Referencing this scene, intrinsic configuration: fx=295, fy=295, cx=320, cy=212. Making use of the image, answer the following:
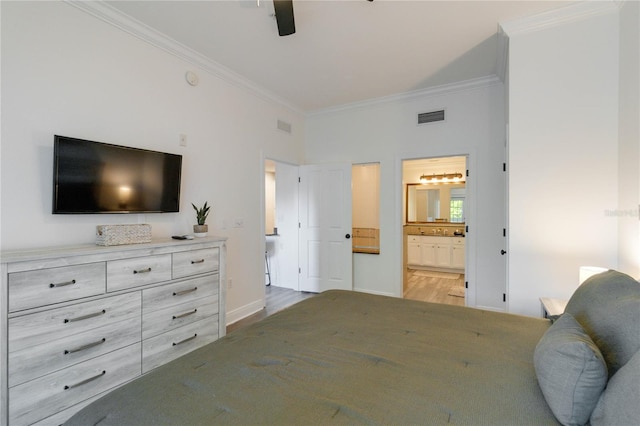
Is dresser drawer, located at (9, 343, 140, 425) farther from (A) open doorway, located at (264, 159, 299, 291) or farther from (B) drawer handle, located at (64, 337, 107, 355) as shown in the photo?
(A) open doorway, located at (264, 159, 299, 291)

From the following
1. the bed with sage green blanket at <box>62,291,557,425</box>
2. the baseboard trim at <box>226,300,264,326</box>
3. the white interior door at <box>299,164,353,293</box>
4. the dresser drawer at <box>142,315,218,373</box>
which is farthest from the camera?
the white interior door at <box>299,164,353,293</box>

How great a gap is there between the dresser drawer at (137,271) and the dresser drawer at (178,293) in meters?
0.09

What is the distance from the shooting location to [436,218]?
714 cm

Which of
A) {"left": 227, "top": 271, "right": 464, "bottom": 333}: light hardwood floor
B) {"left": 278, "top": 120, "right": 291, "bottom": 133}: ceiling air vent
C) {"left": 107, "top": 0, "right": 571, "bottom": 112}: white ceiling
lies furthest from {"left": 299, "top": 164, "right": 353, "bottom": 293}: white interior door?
{"left": 107, "top": 0, "right": 571, "bottom": 112}: white ceiling

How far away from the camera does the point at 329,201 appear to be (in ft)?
15.6

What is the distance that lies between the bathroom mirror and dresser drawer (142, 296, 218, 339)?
18.5 feet

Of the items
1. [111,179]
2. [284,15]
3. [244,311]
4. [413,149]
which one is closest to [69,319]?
[111,179]

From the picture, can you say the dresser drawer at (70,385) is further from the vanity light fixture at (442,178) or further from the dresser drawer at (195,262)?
the vanity light fixture at (442,178)

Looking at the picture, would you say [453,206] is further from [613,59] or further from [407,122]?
[613,59]

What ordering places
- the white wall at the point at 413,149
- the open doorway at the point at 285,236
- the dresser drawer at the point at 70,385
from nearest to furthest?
the dresser drawer at the point at 70,385
the white wall at the point at 413,149
the open doorway at the point at 285,236

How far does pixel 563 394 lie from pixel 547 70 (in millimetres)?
2741

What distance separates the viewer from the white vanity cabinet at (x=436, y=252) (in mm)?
6438

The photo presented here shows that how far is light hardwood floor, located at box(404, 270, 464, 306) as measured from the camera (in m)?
4.58

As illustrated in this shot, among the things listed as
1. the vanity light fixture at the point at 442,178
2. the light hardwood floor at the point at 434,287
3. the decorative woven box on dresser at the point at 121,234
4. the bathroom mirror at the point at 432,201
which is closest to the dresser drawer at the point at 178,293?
the decorative woven box on dresser at the point at 121,234
